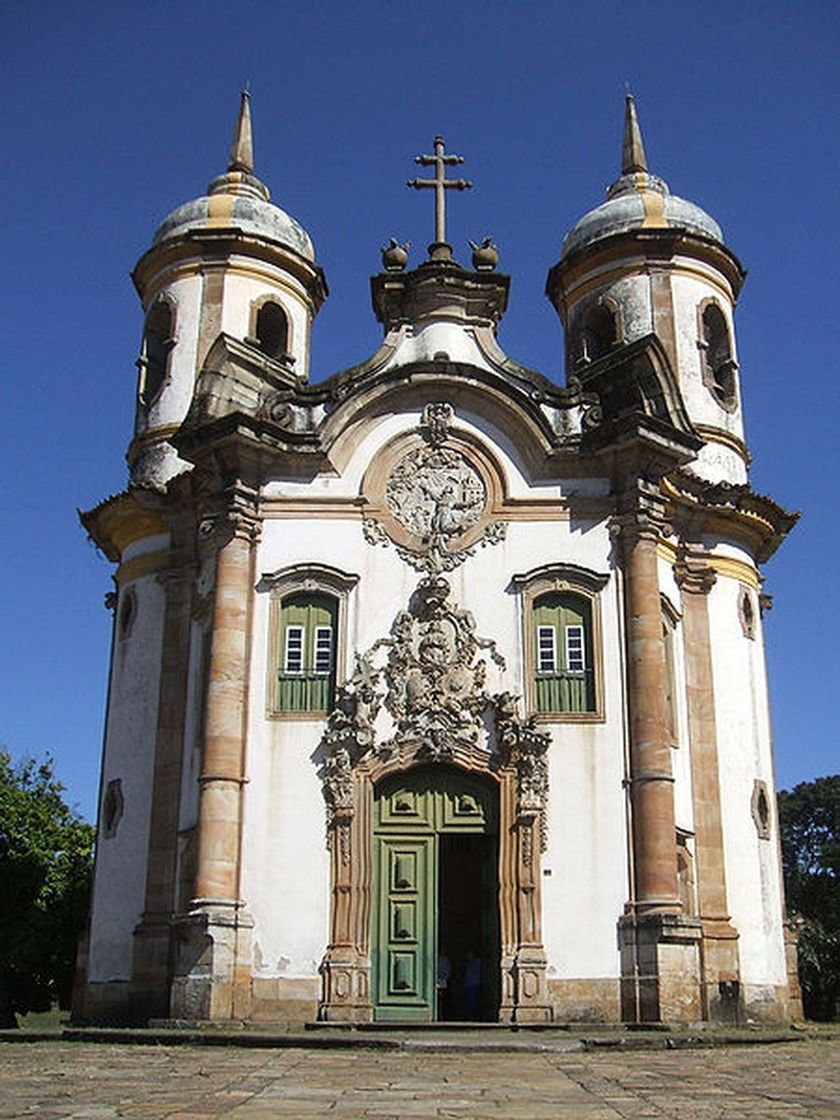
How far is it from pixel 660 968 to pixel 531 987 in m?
1.79

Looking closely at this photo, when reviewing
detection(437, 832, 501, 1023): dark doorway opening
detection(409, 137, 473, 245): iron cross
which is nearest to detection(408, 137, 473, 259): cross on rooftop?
detection(409, 137, 473, 245): iron cross

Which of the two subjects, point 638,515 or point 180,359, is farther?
point 180,359

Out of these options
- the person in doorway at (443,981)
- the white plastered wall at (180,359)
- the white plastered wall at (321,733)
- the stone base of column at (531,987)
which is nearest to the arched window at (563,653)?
the white plastered wall at (321,733)

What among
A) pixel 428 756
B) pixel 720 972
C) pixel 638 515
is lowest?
pixel 720 972

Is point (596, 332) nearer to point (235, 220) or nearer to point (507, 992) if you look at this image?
point (235, 220)

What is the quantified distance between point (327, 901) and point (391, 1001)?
164 centimetres

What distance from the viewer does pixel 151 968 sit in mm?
20172

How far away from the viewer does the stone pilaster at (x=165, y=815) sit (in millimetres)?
20078

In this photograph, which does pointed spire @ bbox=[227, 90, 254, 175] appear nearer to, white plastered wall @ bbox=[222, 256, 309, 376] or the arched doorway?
white plastered wall @ bbox=[222, 256, 309, 376]

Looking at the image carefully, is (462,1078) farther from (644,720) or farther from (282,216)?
(282,216)

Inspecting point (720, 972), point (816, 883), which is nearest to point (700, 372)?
point (720, 972)

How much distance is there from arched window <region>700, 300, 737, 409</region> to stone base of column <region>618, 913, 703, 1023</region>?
10.7 metres

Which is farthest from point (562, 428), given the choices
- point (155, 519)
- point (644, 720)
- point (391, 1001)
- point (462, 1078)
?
point (462, 1078)

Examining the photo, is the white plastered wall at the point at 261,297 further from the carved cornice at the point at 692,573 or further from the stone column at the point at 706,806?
the stone column at the point at 706,806
